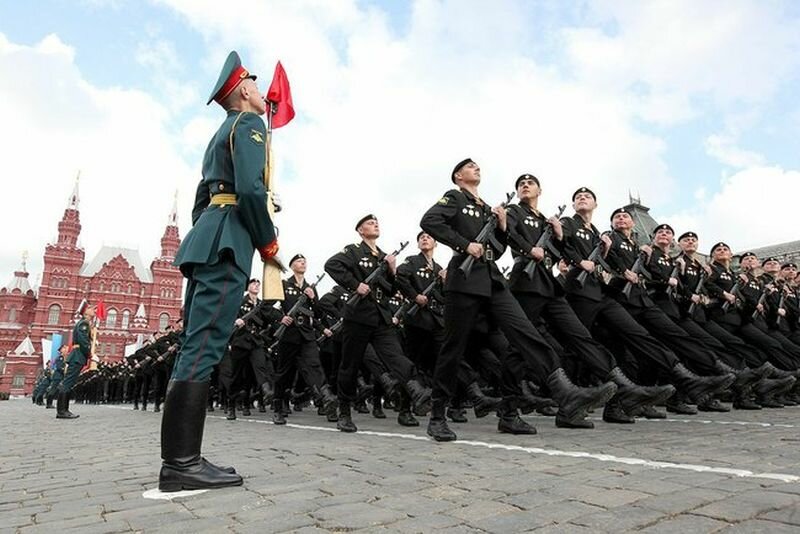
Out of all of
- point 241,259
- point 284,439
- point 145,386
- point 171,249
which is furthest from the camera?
point 171,249

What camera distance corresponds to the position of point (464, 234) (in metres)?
5.31

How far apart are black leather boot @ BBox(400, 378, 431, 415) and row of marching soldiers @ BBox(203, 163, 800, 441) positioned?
0.02 metres

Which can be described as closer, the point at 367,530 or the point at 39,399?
the point at 367,530

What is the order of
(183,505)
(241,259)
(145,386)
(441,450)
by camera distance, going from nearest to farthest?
(183,505), (241,259), (441,450), (145,386)

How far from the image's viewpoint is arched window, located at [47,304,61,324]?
84.9 m

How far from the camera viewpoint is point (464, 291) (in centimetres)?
491

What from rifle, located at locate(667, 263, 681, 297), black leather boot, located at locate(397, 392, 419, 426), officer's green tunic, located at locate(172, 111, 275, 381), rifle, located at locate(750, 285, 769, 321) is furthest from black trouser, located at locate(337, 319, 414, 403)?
rifle, located at locate(750, 285, 769, 321)

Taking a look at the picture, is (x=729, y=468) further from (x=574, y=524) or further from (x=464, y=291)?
(x=464, y=291)

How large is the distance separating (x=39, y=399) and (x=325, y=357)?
2885 cm

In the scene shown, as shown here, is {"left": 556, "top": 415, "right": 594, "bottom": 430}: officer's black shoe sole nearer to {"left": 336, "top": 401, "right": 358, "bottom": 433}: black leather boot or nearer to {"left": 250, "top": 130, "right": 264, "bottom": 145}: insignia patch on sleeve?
{"left": 336, "top": 401, "right": 358, "bottom": 433}: black leather boot

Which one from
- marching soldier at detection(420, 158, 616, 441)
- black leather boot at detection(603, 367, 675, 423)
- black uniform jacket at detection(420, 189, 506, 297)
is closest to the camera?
marching soldier at detection(420, 158, 616, 441)

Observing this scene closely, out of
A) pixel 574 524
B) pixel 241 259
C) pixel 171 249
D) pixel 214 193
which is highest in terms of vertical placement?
pixel 171 249

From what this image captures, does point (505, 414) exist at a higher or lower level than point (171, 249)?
lower

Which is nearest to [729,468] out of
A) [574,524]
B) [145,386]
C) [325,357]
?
[574,524]
